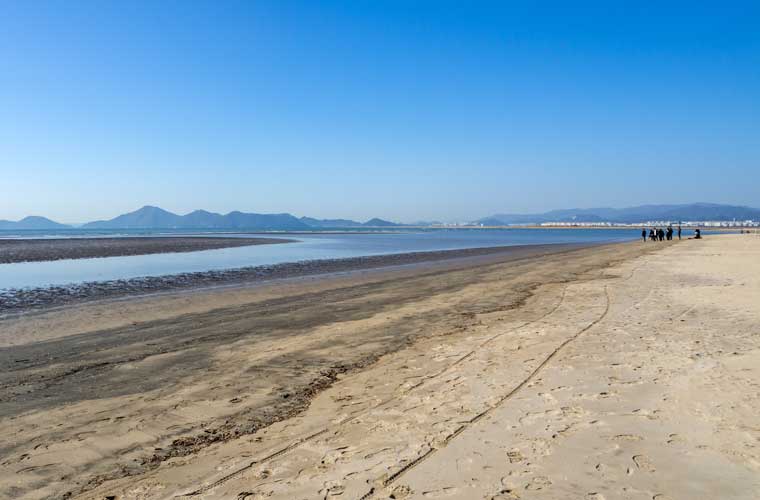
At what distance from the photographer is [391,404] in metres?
6.28

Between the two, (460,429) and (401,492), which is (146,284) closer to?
(460,429)

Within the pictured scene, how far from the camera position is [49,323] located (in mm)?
12836

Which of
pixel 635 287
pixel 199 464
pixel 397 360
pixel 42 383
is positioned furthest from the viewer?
pixel 635 287

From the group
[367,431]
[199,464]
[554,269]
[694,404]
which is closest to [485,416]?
[367,431]

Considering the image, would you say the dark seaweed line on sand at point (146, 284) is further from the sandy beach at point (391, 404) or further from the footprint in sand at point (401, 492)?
the footprint in sand at point (401, 492)

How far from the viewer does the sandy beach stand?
171 inches

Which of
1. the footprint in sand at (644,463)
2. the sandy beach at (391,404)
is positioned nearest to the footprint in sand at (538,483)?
the sandy beach at (391,404)

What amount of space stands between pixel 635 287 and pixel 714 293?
2.40m

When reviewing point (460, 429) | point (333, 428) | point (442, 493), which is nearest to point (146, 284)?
point (333, 428)

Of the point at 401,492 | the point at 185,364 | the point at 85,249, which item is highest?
the point at 85,249

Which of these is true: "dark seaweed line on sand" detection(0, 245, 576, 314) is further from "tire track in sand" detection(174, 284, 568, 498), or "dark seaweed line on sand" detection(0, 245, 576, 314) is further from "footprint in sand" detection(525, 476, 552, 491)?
"footprint in sand" detection(525, 476, 552, 491)

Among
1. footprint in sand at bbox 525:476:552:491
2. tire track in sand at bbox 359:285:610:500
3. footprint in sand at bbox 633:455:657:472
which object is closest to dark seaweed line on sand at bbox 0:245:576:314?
tire track in sand at bbox 359:285:610:500

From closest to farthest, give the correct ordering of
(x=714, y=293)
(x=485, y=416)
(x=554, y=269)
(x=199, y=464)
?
(x=199, y=464), (x=485, y=416), (x=714, y=293), (x=554, y=269)

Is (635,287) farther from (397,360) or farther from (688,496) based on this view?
(688,496)
